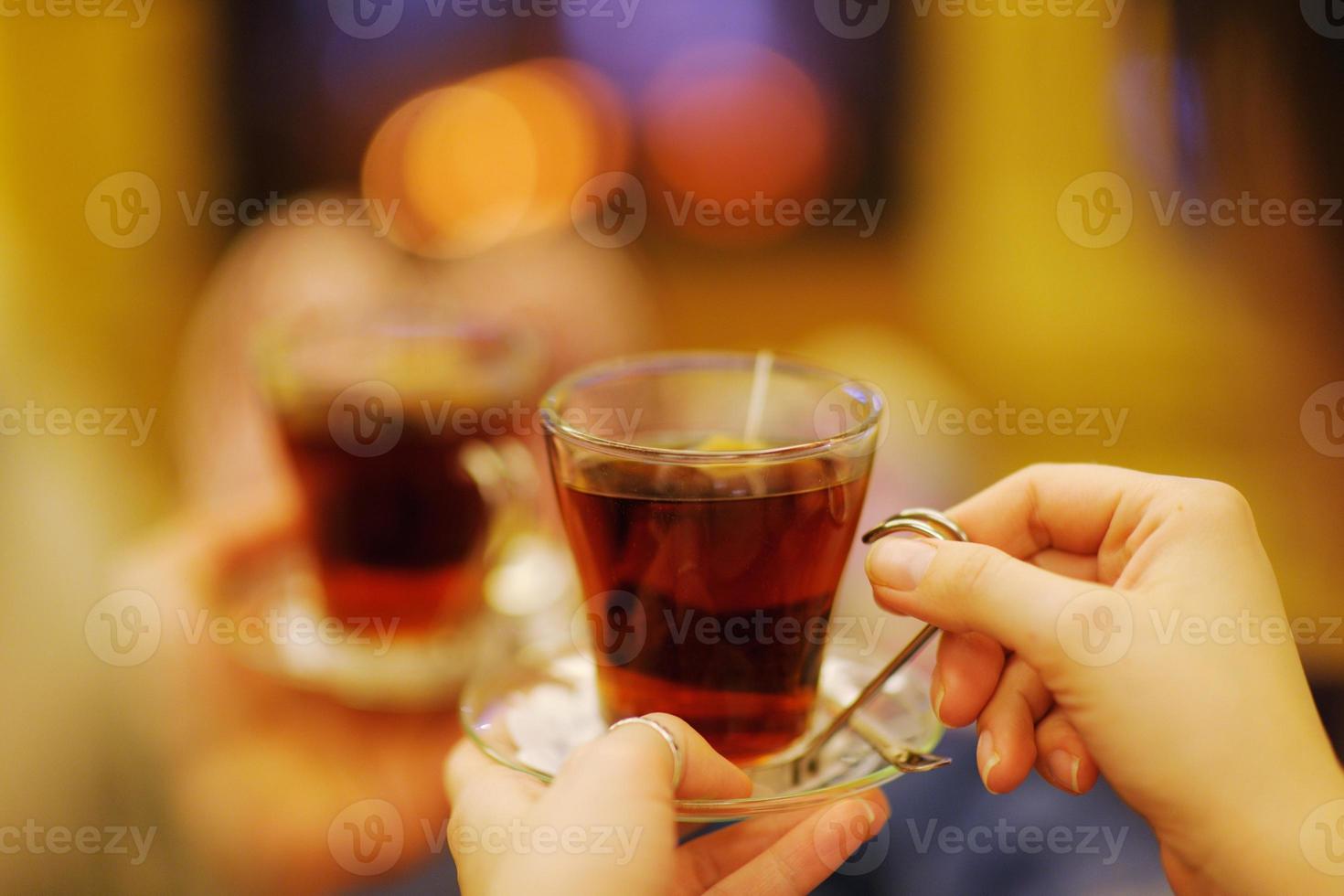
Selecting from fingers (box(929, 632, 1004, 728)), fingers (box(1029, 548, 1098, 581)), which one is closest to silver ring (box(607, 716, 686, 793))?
fingers (box(929, 632, 1004, 728))

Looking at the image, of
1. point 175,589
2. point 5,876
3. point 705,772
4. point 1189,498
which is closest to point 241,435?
point 175,589

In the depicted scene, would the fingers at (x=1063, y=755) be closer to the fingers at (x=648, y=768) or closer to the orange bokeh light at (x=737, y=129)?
the fingers at (x=648, y=768)

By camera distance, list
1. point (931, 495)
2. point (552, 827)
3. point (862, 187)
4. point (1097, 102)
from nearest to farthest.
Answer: point (552, 827) < point (931, 495) < point (1097, 102) < point (862, 187)

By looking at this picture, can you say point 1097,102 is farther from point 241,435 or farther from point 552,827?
point 552,827

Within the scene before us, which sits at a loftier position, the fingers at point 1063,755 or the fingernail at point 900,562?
the fingernail at point 900,562

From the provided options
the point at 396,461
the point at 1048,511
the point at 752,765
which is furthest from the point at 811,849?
the point at 396,461

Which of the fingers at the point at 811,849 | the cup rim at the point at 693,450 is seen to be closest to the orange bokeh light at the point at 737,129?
the cup rim at the point at 693,450
